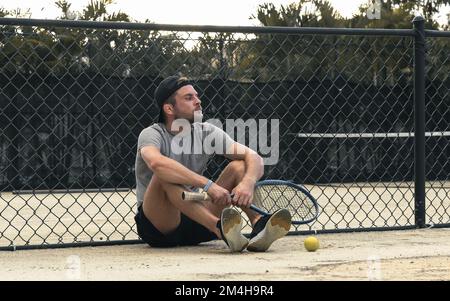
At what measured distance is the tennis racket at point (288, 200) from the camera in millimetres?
6188

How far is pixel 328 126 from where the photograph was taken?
52.7 ft

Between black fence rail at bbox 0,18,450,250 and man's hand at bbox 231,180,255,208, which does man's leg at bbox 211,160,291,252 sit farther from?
black fence rail at bbox 0,18,450,250

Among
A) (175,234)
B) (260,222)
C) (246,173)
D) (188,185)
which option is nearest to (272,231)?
(260,222)

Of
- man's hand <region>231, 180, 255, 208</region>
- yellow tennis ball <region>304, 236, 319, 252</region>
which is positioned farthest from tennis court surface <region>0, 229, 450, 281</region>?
man's hand <region>231, 180, 255, 208</region>

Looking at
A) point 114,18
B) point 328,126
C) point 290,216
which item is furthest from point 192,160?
point 114,18

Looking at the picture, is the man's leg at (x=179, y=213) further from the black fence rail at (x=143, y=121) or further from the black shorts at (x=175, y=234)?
the black fence rail at (x=143, y=121)

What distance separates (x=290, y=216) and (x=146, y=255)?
2.93 feet

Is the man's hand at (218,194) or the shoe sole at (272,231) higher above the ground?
the man's hand at (218,194)

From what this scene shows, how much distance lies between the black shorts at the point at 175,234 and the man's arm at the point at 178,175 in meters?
0.45

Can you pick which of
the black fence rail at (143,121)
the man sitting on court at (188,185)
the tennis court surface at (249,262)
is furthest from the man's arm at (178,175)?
the black fence rail at (143,121)

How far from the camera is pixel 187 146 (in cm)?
616

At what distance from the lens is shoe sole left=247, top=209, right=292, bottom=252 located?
19.0ft

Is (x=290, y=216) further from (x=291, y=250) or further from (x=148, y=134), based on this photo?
(x=148, y=134)
